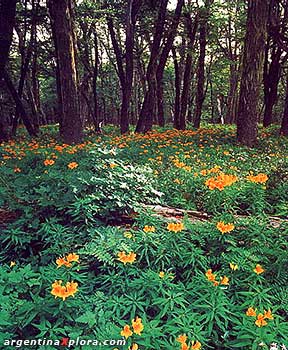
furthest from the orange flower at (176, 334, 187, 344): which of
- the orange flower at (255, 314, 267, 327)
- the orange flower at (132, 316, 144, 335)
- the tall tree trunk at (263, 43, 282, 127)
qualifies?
the tall tree trunk at (263, 43, 282, 127)

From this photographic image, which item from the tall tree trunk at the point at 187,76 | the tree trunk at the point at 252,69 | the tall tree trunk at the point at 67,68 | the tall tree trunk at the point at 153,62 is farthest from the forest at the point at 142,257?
the tall tree trunk at the point at 187,76

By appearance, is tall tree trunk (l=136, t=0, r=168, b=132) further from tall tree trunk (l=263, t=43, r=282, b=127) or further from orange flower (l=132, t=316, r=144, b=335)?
orange flower (l=132, t=316, r=144, b=335)

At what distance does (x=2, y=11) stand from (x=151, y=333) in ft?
27.5

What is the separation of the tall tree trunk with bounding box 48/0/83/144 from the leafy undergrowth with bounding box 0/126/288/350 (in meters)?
3.69

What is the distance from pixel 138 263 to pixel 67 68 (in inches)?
226

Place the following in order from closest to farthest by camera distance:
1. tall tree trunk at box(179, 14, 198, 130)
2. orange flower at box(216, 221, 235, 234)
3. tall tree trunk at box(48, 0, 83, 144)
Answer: orange flower at box(216, 221, 235, 234), tall tree trunk at box(48, 0, 83, 144), tall tree trunk at box(179, 14, 198, 130)

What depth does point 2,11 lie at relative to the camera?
26.2 ft

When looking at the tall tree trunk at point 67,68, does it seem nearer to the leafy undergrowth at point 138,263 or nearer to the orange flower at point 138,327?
the leafy undergrowth at point 138,263

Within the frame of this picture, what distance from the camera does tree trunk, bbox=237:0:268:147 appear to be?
24.4 feet

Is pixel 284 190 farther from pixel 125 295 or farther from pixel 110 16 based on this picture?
pixel 110 16

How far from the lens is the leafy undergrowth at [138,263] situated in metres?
2.01

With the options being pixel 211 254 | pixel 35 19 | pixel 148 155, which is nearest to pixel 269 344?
pixel 211 254

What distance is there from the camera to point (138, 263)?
262 cm

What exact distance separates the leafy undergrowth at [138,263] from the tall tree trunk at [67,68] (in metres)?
3.69
